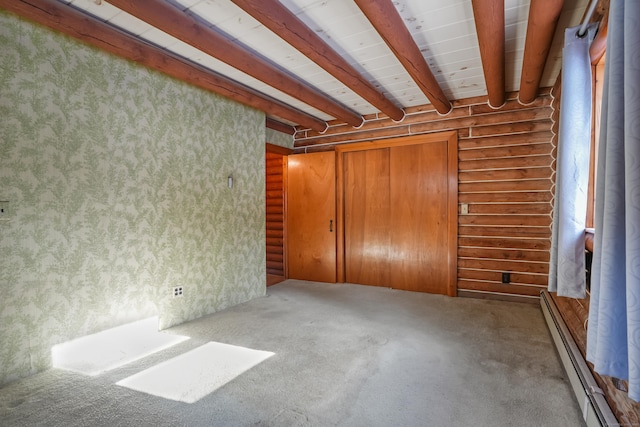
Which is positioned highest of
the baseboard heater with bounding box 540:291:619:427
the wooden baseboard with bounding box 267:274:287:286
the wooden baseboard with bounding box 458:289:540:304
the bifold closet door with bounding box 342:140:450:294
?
the bifold closet door with bounding box 342:140:450:294

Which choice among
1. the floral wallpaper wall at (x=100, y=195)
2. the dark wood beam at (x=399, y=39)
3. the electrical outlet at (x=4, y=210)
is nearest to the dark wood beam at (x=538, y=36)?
the dark wood beam at (x=399, y=39)

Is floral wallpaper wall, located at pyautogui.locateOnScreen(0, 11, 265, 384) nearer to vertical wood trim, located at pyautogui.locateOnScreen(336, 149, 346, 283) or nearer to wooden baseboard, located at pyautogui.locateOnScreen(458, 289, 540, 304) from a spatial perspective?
vertical wood trim, located at pyautogui.locateOnScreen(336, 149, 346, 283)

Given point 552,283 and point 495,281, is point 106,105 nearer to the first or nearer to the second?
point 552,283

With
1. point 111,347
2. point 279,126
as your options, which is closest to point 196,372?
point 111,347

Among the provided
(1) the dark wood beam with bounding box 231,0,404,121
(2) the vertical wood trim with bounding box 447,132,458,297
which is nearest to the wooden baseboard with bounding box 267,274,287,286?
(2) the vertical wood trim with bounding box 447,132,458,297

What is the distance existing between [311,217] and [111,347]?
10.5 ft

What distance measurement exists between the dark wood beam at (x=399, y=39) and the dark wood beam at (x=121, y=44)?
180cm

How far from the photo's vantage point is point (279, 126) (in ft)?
16.7

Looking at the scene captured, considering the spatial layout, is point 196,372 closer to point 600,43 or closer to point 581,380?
point 581,380

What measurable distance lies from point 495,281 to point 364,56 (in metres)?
3.14

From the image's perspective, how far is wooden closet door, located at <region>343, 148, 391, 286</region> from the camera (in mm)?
4703

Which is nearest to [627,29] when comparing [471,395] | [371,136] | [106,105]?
[471,395]

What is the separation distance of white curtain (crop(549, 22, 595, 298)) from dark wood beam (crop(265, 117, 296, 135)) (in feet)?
12.1

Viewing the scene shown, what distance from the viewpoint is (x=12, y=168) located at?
2.15 metres
